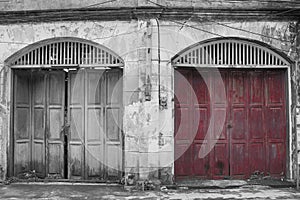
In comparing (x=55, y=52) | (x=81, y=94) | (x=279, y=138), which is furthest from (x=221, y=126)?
(x=55, y=52)

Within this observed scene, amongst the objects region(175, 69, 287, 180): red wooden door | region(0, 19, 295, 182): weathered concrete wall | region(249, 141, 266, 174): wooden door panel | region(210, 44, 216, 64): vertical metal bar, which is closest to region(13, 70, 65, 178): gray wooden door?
region(0, 19, 295, 182): weathered concrete wall

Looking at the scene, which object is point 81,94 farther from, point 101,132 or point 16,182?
point 16,182

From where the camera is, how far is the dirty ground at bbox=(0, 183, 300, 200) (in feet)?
23.6

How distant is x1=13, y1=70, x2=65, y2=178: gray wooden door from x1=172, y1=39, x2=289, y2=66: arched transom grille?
338 cm

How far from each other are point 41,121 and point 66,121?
0.67 m

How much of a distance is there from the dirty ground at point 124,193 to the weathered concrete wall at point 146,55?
53 cm

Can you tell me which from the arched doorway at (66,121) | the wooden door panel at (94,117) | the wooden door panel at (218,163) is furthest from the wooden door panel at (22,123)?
the wooden door panel at (218,163)

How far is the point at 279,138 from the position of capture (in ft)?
28.3

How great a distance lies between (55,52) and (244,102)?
480 centimetres

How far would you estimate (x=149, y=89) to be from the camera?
7.92 meters

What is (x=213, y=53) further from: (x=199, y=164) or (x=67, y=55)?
(x=67, y=55)

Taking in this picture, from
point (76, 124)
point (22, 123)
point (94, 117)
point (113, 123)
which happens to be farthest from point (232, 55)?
point (22, 123)

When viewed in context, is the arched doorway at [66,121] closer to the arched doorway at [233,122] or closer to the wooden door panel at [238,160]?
the arched doorway at [233,122]

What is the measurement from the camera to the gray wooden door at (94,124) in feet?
28.6
